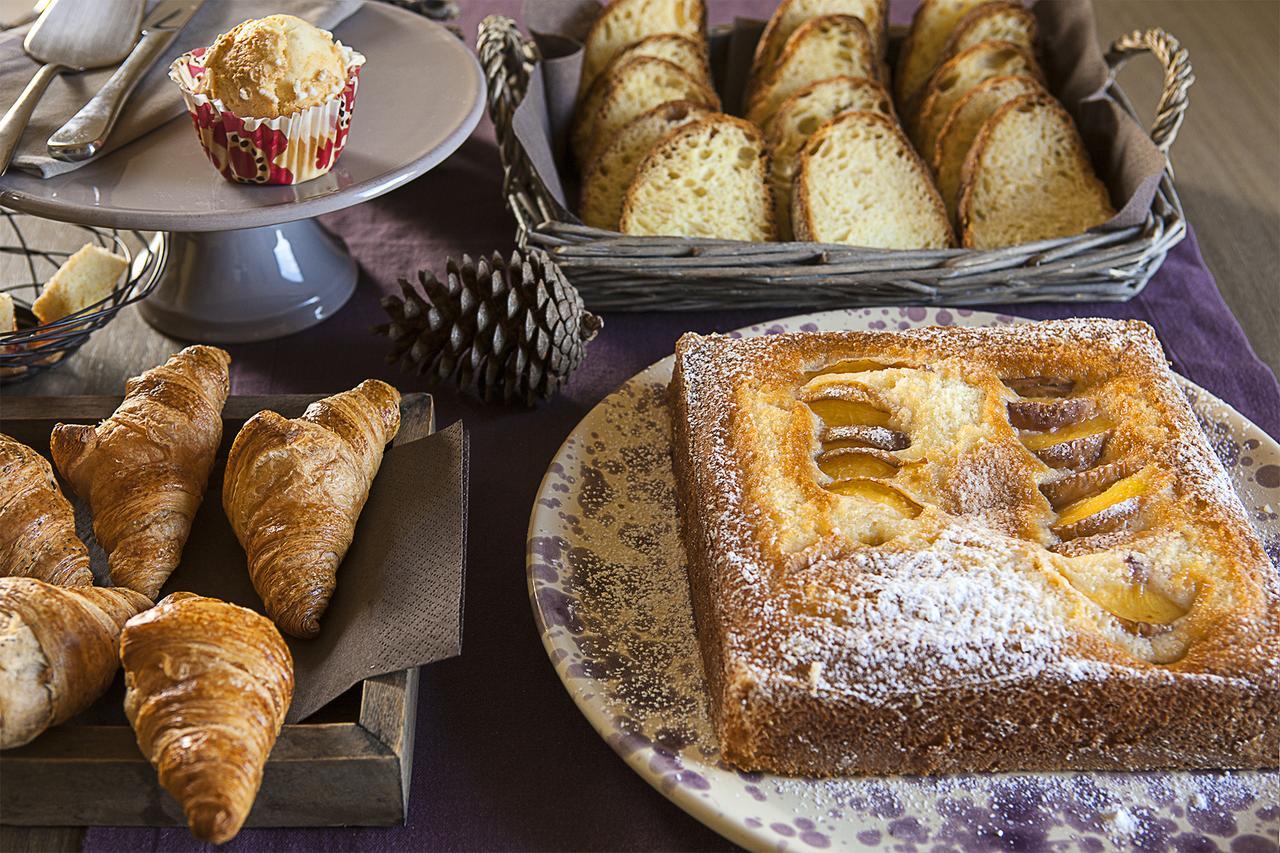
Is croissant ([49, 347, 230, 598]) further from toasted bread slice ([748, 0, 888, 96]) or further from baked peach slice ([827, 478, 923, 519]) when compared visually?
toasted bread slice ([748, 0, 888, 96])

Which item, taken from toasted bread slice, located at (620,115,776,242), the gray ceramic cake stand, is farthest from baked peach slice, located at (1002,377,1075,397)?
the gray ceramic cake stand

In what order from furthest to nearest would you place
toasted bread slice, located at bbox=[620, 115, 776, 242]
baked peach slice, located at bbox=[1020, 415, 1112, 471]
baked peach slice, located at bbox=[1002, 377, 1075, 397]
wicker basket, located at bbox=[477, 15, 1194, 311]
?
toasted bread slice, located at bbox=[620, 115, 776, 242], wicker basket, located at bbox=[477, 15, 1194, 311], baked peach slice, located at bbox=[1002, 377, 1075, 397], baked peach slice, located at bbox=[1020, 415, 1112, 471]

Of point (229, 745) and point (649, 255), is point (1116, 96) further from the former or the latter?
point (229, 745)

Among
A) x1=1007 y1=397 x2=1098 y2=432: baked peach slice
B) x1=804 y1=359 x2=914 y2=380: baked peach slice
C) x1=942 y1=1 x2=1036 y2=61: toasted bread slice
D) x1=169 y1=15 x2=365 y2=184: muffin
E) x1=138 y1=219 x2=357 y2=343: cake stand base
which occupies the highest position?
x1=169 y1=15 x2=365 y2=184: muffin

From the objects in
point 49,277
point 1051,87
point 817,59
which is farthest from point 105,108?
point 1051,87

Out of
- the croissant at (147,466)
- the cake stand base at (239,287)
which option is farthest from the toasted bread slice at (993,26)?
the croissant at (147,466)

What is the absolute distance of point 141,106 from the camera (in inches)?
57.6

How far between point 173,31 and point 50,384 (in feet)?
1.80

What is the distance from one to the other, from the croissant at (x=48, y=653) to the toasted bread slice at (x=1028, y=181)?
129 cm

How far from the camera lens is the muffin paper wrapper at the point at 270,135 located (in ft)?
4.22

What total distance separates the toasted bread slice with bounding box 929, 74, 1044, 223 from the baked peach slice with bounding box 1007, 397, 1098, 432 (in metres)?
0.65

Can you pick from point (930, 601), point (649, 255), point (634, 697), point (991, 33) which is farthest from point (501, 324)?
point (991, 33)

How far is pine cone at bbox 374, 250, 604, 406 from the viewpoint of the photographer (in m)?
1.38

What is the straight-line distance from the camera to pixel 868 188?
5.46 ft
